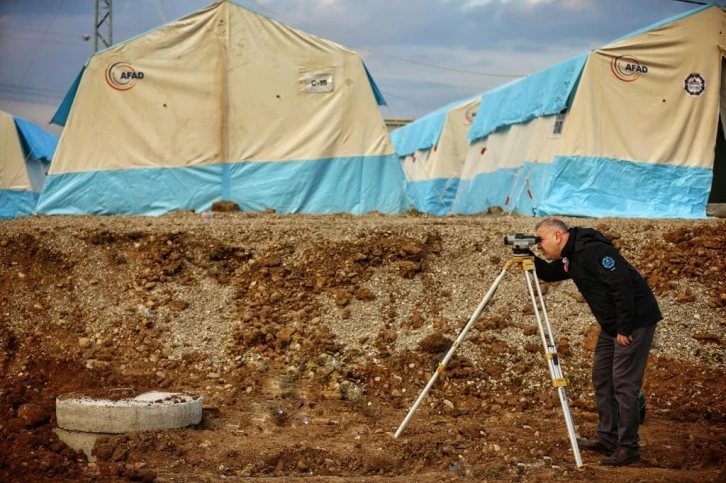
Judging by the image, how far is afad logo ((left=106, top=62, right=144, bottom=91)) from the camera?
1667cm

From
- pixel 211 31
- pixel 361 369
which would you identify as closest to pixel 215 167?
pixel 211 31

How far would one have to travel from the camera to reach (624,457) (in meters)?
6.89

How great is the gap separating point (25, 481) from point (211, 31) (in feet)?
38.7

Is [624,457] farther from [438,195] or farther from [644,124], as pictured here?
[438,195]

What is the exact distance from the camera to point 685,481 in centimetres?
659

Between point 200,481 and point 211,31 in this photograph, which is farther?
point 211,31

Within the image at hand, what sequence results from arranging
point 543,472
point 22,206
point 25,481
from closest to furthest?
point 25,481
point 543,472
point 22,206

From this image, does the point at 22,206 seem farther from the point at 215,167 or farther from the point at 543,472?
the point at 543,472

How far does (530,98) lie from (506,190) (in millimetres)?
1914

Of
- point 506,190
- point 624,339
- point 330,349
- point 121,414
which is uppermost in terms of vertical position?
point 624,339

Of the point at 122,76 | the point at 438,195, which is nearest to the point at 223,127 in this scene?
the point at 122,76

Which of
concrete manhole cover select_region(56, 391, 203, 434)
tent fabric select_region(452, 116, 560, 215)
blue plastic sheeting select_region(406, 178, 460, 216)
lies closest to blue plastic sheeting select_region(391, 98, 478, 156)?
blue plastic sheeting select_region(406, 178, 460, 216)

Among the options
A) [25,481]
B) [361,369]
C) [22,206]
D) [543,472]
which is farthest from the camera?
[22,206]

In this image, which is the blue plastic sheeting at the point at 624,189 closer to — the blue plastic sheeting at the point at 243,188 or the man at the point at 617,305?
the blue plastic sheeting at the point at 243,188
